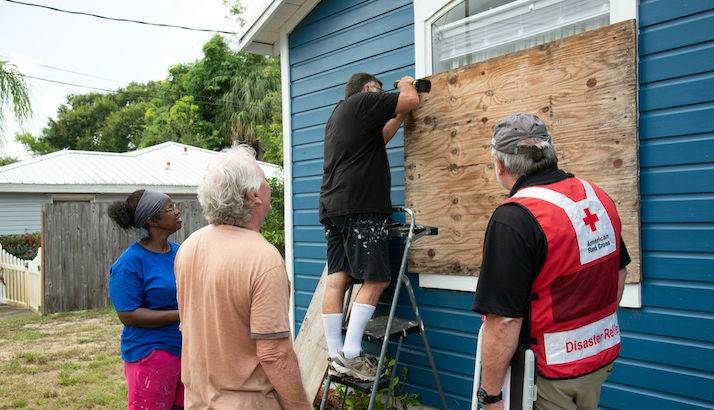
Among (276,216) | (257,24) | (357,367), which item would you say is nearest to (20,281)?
(276,216)

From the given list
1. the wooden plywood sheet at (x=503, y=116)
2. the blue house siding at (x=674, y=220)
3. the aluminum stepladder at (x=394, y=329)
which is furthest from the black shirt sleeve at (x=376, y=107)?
the blue house siding at (x=674, y=220)

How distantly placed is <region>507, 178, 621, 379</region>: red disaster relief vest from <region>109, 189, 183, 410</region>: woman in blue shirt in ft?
6.05

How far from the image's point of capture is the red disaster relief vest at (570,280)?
186cm

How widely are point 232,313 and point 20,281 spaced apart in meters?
11.3

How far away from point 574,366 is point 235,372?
1.16 metres

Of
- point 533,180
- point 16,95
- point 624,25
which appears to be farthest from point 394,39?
point 16,95

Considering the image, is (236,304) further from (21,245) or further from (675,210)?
(21,245)

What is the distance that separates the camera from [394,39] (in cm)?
432

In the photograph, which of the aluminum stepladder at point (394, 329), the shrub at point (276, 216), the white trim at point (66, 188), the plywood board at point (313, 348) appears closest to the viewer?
the aluminum stepladder at point (394, 329)

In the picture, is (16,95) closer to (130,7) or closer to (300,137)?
(300,137)

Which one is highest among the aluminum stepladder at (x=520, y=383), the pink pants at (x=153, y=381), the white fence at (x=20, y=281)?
the aluminum stepladder at (x=520, y=383)

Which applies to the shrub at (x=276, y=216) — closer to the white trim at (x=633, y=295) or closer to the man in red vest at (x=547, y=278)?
the white trim at (x=633, y=295)

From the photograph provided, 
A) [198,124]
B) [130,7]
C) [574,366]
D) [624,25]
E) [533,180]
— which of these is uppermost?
[130,7]

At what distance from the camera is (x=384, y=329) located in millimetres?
3635
